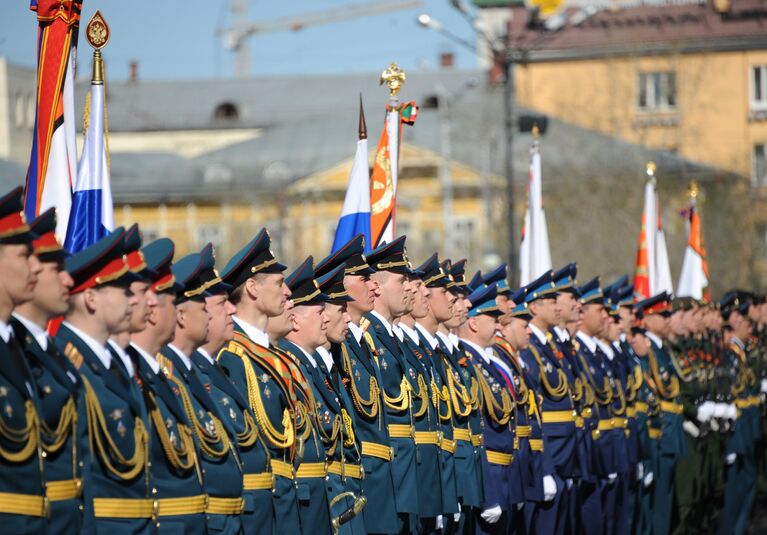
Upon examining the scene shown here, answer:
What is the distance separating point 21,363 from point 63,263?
386mm

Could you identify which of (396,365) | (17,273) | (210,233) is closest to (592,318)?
(396,365)

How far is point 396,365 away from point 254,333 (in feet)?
5.12

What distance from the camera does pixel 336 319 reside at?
7.67 metres

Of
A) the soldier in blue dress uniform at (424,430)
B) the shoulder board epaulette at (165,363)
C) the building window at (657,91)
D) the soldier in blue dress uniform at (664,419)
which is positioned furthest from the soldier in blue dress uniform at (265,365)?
the building window at (657,91)

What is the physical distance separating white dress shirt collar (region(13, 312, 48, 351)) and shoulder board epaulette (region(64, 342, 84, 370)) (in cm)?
24

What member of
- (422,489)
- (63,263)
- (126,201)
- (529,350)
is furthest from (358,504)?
(126,201)

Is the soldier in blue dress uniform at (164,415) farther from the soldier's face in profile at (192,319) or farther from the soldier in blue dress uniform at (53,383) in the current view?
the soldier in blue dress uniform at (53,383)

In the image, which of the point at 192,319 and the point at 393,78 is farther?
the point at 393,78

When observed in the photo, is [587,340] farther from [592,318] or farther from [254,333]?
[254,333]

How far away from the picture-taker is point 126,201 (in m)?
A: 56.2

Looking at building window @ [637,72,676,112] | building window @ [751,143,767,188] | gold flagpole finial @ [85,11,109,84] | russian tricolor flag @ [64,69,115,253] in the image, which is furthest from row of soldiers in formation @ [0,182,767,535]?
building window @ [751,143,767,188]

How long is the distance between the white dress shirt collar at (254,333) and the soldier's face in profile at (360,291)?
996 mm

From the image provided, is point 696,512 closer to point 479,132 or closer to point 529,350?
point 529,350

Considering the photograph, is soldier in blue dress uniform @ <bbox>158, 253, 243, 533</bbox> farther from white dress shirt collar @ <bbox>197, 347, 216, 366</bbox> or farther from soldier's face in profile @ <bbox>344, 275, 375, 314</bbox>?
soldier's face in profile @ <bbox>344, 275, 375, 314</bbox>
